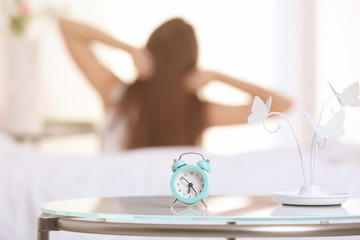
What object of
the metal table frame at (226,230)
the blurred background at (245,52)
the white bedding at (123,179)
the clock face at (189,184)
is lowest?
the metal table frame at (226,230)

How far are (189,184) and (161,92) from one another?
6.72ft

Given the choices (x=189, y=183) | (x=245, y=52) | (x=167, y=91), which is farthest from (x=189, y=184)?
(x=245, y=52)

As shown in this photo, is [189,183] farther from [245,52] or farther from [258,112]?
[245,52]

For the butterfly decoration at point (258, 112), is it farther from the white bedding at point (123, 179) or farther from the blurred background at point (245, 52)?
the blurred background at point (245, 52)

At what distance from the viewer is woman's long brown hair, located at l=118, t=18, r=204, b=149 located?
10.8ft

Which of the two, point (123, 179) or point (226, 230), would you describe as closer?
point (226, 230)

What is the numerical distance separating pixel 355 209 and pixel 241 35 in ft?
13.8

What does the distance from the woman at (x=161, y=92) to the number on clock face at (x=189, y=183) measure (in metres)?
1.96

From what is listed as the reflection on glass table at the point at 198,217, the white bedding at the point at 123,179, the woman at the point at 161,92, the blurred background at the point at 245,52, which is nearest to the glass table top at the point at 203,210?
the reflection on glass table at the point at 198,217

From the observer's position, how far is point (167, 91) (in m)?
3.28

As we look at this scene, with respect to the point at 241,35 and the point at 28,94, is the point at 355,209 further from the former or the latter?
the point at 241,35

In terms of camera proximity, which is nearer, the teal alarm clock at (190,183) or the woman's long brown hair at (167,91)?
the teal alarm clock at (190,183)

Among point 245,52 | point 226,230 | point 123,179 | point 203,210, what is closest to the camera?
point 226,230

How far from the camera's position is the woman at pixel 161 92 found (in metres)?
3.24
